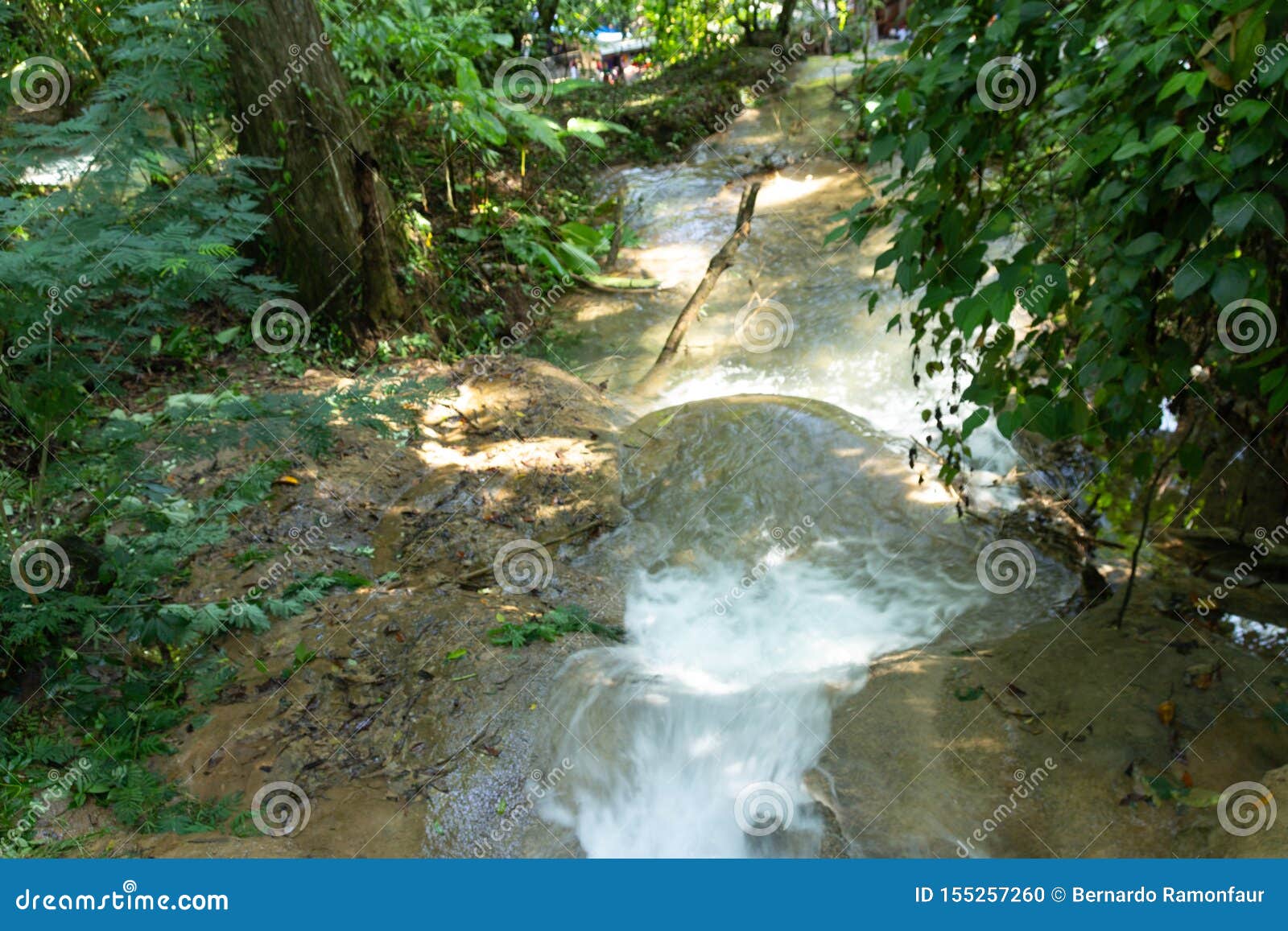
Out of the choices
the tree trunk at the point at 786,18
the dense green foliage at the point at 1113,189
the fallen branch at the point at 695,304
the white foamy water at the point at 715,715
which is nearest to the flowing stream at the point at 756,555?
the white foamy water at the point at 715,715

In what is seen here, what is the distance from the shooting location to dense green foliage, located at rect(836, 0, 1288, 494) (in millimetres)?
2516

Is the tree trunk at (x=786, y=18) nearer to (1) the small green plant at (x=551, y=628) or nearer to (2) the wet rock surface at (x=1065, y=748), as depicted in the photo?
(1) the small green plant at (x=551, y=628)

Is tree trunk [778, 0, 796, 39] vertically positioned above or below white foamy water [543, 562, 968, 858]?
above

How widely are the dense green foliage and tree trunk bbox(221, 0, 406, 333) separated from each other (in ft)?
16.2

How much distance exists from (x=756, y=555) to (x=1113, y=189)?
11.1 feet

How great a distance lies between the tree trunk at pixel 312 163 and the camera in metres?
6.59

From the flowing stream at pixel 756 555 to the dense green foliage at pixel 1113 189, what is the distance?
1.81 m

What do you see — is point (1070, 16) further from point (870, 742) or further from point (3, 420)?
point (3, 420)

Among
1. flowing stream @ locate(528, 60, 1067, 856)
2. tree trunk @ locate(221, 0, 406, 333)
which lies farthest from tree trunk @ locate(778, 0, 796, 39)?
tree trunk @ locate(221, 0, 406, 333)

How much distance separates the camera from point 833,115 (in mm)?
13141

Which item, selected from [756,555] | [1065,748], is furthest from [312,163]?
[1065,748]

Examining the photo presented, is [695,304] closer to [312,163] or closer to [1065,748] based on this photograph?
[312,163]

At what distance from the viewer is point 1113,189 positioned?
2.85 m

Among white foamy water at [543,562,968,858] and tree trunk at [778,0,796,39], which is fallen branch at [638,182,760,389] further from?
tree trunk at [778,0,796,39]
